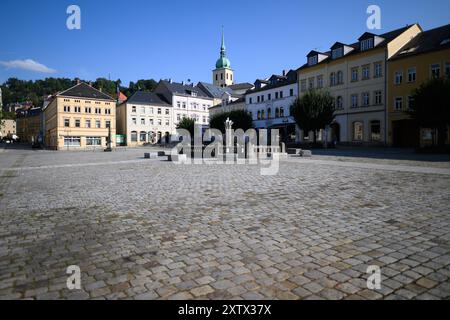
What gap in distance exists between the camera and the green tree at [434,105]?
2412 cm

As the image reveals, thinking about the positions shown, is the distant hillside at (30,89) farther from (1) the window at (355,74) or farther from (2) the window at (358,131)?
(2) the window at (358,131)

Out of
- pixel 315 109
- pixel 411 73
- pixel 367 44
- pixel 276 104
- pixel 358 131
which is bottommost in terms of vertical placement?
pixel 358 131

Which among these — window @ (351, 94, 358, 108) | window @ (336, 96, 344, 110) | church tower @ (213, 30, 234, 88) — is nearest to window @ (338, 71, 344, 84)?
window @ (336, 96, 344, 110)

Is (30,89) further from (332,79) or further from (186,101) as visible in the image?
(332,79)

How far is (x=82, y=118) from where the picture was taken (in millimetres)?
61125

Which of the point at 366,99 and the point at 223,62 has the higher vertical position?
the point at 223,62

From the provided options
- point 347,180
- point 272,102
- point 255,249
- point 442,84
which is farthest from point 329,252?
point 272,102

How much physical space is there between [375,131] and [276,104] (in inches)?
765

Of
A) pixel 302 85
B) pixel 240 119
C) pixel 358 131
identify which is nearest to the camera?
pixel 358 131

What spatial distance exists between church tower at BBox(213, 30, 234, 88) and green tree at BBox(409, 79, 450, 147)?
79865 mm

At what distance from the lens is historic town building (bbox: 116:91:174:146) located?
66.6m

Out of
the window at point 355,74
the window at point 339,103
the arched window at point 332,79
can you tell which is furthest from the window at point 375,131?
the arched window at point 332,79

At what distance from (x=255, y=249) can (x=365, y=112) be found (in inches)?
1605

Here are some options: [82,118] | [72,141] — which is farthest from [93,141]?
[82,118]
